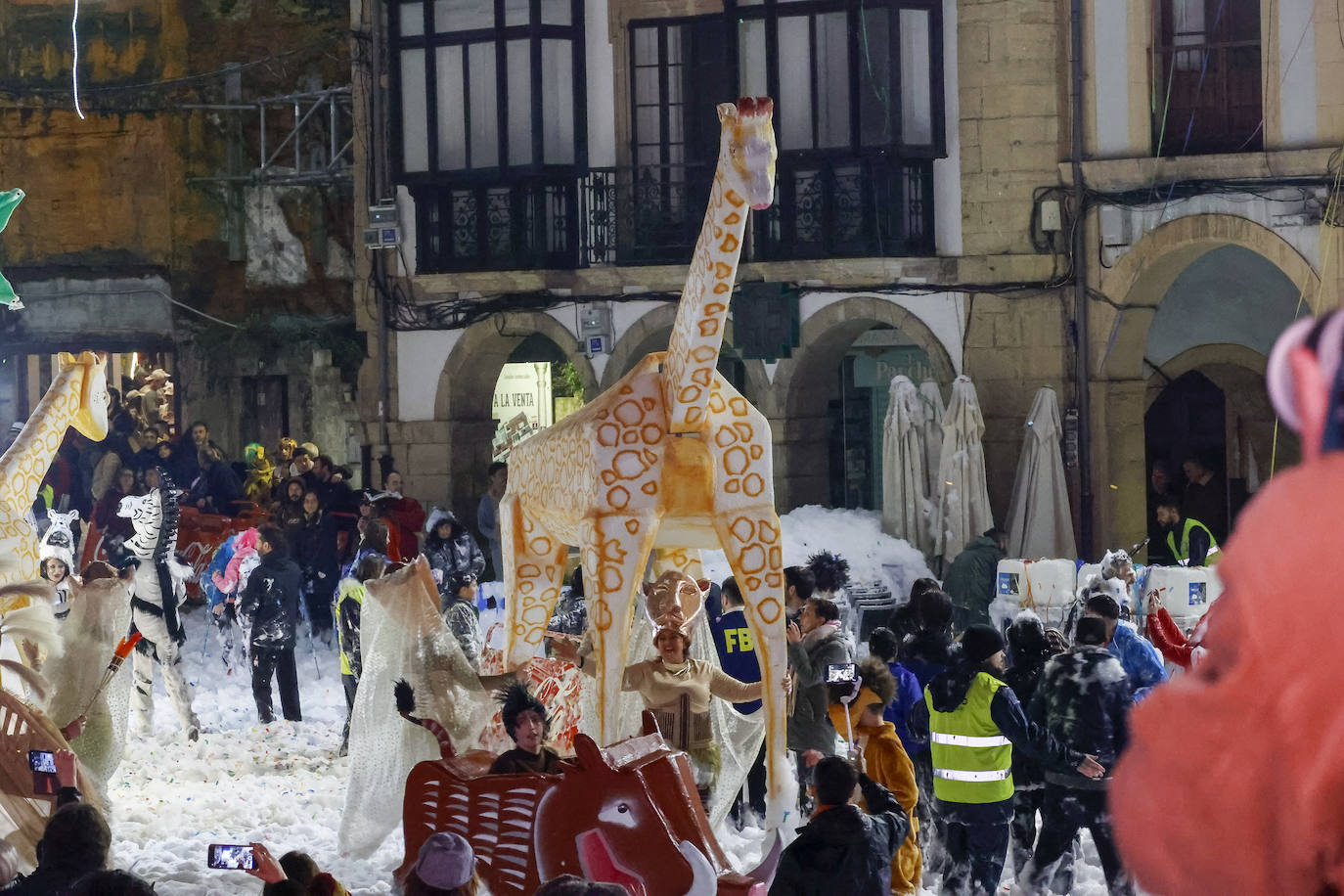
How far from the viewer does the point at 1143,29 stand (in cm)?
1630

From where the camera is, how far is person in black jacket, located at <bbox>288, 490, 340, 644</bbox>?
14.4 m

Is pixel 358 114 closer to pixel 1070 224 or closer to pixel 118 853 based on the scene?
pixel 1070 224

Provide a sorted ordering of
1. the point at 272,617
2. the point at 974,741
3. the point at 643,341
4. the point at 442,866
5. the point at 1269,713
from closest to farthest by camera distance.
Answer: the point at 1269,713
the point at 442,866
the point at 974,741
the point at 272,617
the point at 643,341

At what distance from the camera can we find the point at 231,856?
14.5ft

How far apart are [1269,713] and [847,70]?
15620mm

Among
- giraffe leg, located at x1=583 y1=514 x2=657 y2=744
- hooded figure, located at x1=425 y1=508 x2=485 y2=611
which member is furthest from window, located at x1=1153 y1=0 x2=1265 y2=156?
giraffe leg, located at x1=583 y1=514 x2=657 y2=744

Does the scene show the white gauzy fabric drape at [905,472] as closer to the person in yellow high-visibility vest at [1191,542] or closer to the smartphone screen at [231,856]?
the person in yellow high-visibility vest at [1191,542]

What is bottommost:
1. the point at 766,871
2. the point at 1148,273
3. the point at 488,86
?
the point at 766,871

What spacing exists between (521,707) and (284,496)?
27.9ft

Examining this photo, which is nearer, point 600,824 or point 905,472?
point 600,824

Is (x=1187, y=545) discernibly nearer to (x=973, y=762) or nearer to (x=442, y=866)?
(x=973, y=762)

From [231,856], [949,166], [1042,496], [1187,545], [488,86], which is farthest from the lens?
[488,86]

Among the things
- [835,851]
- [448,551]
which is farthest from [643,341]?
[835,851]

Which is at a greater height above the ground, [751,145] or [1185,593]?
[751,145]
